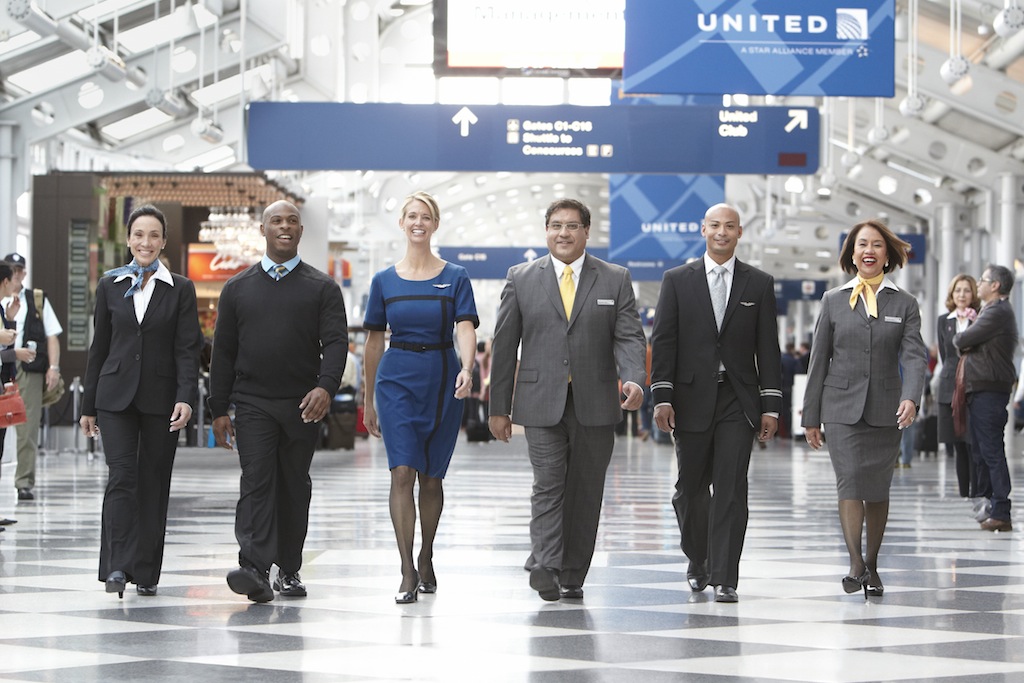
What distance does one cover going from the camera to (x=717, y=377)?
20.8 ft

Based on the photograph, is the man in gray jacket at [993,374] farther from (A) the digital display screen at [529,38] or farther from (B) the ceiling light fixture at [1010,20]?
(A) the digital display screen at [529,38]

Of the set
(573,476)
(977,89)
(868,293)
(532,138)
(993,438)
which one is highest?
(977,89)

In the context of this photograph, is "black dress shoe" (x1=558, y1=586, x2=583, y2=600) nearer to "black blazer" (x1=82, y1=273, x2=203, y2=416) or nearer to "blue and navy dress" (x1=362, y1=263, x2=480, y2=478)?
"blue and navy dress" (x1=362, y1=263, x2=480, y2=478)

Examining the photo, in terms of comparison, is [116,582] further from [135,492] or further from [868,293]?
[868,293]

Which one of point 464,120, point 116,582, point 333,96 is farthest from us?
point 333,96

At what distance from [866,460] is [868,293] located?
69 cm

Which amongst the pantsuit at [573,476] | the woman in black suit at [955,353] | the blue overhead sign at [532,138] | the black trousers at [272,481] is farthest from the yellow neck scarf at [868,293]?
the blue overhead sign at [532,138]

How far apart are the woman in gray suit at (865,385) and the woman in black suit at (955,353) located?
3.63 m

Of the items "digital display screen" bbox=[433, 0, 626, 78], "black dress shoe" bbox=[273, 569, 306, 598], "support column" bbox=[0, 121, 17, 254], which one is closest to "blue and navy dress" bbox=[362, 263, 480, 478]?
"black dress shoe" bbox=[273, 569, 306, 598]

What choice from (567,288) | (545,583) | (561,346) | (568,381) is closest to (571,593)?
(545,583)

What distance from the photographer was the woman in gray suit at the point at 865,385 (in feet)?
21.2

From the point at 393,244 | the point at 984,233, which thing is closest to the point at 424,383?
the point at 984,233

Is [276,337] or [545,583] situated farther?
[276,337]

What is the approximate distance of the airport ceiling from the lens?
788 inches
